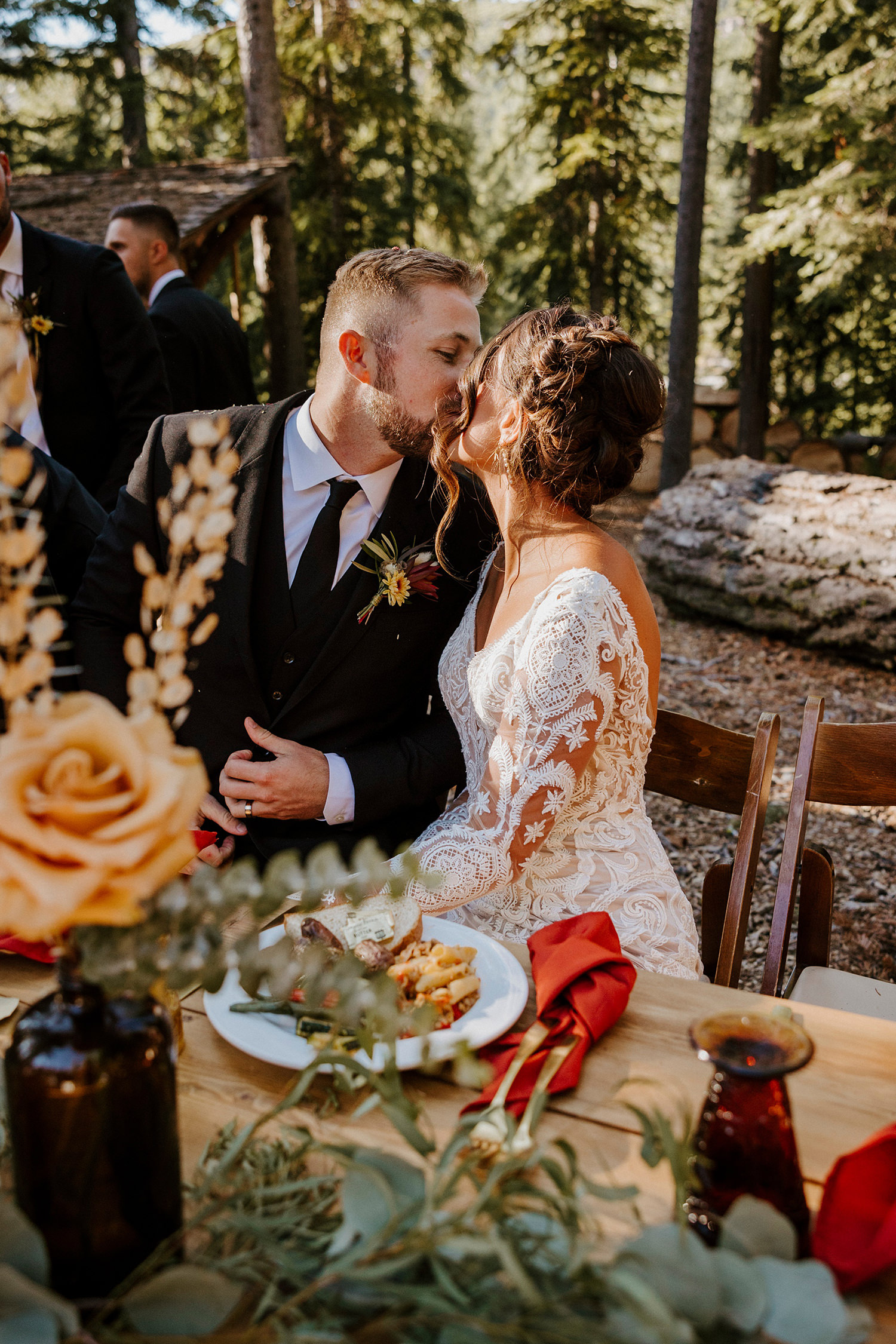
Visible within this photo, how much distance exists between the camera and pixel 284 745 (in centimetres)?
234

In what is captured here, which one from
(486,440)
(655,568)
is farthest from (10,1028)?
(655,568)

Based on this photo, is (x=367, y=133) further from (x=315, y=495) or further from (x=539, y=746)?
(x=539, y=746)

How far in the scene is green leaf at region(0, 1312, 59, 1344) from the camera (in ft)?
2.39

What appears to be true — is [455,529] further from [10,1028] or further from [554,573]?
[10,1028]

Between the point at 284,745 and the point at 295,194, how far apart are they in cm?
1150

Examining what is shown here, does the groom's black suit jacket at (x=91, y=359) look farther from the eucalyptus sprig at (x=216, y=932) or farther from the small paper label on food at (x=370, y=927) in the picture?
the eucalyptus sprig at (x=216, y=932)

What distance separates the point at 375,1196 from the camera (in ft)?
2.65

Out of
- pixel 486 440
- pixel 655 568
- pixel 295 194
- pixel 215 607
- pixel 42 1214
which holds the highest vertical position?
pixel 295 194

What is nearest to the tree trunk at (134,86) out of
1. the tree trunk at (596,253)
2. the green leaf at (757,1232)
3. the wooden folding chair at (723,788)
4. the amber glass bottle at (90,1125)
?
the tree trunk at (596,253)

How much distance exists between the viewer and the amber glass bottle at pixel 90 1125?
2.73 ft

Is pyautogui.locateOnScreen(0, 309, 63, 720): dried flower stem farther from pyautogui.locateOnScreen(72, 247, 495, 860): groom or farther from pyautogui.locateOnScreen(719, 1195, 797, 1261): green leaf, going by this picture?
pyautogui.locateOnScreen(72, 247, 495, 860): groom

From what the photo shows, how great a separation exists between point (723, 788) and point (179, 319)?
12.9 ft

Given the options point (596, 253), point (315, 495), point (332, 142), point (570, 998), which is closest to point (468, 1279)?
point (570, 998)

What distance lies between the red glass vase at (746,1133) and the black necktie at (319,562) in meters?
1.66
